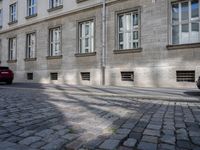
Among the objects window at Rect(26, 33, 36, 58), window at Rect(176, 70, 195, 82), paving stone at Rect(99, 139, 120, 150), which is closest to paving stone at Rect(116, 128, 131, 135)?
paving stone at Rect(99, 139, 120, 150)

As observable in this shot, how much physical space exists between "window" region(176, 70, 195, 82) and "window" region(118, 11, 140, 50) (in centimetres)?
295

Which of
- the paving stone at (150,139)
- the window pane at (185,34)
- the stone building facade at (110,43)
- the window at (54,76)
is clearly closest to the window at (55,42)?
the stone building facade at (110,43)

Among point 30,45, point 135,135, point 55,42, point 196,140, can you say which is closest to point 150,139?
point 135,135

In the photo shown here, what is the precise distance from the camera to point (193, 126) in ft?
12.5

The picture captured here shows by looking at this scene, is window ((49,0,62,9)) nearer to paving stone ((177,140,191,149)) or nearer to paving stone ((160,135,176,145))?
paving stone ((160,135,176,145))

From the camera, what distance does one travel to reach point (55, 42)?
1761 cm

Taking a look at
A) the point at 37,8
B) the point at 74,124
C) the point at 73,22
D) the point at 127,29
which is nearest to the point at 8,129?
the point at 74,124

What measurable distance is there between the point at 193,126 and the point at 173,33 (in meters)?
9.29

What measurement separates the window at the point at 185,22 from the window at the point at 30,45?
39.2 feet

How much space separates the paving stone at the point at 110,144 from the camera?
273 centimetres

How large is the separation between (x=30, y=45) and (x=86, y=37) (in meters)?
6.50

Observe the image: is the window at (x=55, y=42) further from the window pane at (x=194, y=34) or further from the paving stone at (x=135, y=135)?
the paving stone at (x=135, y=135)

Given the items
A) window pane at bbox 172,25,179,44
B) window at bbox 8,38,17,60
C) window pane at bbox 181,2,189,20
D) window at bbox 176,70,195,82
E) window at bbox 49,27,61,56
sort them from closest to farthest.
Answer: window at bbox 176,70,195,82 < window pane at bbox 181,2,189,20 < window pane at bbox 172,25,179,44 < window at bbox 49,27,61,56 < window at bbox 8,38,17,60

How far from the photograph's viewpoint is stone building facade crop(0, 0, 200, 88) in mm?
11820
